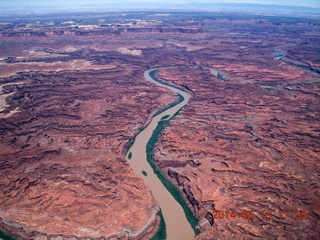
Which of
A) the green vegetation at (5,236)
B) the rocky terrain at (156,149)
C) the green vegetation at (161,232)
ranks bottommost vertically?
the green vegetation at (161,232)

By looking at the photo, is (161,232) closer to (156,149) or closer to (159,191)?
(159,191)

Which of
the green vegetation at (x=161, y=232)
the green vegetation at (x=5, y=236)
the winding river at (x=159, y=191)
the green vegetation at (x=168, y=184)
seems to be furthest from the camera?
the green vegetation at (x=168, y=184)

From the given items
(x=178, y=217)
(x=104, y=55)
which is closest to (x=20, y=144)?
(x=178, y=217)

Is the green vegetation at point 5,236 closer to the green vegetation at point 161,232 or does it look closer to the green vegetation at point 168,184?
the green vegetation at point 161,232

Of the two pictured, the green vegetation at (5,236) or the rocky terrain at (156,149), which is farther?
the rocky terrain at (156,149)

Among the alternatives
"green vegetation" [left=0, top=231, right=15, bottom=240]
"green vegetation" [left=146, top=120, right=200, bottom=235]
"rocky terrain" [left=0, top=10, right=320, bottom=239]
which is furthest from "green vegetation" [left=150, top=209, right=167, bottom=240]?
"green vegetation" [left=0, top=231, right=15, bottom=240]

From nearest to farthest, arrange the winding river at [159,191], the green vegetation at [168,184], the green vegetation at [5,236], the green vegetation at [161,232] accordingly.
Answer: the green vegetation at [5,236] → the green vegetation at [161,232] → the winding river at [159,191] → the green vegetation at [168,184]

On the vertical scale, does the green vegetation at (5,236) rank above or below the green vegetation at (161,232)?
above

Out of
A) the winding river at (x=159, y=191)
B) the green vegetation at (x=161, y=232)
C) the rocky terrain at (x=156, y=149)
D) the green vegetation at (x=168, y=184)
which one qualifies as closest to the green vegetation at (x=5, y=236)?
the rocky terrain at (x=156, y=149)

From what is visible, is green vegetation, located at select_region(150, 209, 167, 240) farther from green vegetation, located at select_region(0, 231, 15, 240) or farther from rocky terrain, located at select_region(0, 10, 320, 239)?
green vegetation, located at select_region(0, 231, 15, 240)
